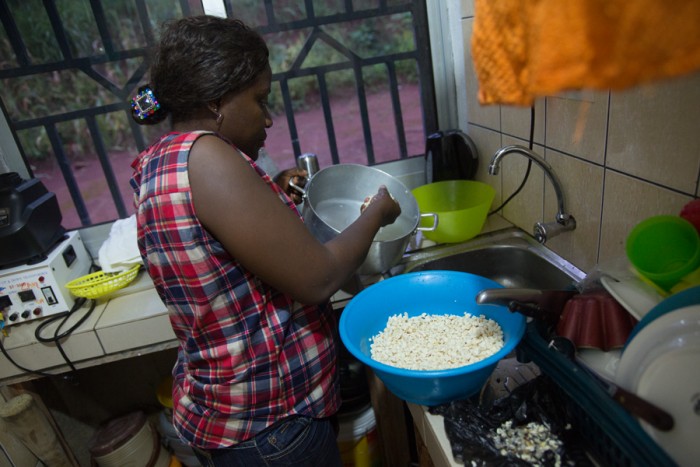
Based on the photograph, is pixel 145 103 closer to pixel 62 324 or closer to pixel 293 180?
pixel 293 180

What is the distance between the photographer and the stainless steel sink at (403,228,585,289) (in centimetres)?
130

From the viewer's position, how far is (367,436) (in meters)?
1.51

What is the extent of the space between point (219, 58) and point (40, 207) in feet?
3.21

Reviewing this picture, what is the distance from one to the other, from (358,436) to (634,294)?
3.51 ft

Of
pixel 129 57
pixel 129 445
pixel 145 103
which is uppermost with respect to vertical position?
pixel 129 57

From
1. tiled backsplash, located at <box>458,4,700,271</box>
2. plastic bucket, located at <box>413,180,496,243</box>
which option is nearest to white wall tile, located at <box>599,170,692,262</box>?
tiled backsplash, located at <box>458,4,700,271</box>

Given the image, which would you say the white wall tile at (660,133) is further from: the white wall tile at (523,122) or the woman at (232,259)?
the woman at (232,259)

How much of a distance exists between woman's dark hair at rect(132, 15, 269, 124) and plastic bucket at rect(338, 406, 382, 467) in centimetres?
116

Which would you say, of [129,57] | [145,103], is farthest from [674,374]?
[129,57]

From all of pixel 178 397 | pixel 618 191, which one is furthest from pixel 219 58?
pixel 618 191

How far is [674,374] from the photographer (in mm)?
560

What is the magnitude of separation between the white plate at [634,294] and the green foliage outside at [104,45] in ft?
3.90

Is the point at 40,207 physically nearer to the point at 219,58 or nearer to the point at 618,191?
the point at 219,58

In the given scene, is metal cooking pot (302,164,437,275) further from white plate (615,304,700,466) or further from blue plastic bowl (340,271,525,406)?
white plate (615,304,700,466)
